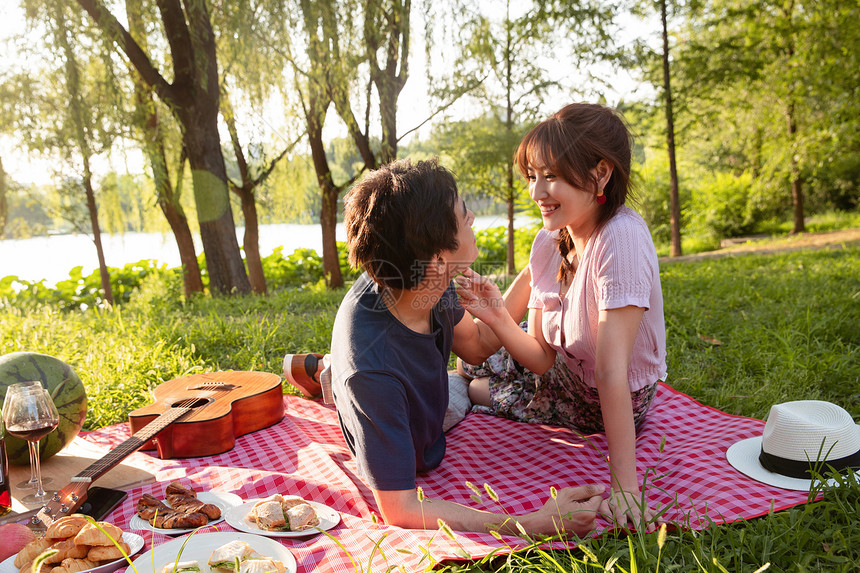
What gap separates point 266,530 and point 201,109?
22.1ft

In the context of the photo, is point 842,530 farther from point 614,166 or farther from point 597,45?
point 597,45

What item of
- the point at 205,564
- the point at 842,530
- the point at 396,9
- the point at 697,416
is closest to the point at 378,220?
the point at 205,564

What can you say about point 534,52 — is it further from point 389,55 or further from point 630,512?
point 630,512

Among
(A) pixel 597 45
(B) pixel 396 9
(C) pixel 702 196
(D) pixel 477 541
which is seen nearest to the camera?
(D) pixel 477 541

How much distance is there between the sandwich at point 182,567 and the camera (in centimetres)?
144

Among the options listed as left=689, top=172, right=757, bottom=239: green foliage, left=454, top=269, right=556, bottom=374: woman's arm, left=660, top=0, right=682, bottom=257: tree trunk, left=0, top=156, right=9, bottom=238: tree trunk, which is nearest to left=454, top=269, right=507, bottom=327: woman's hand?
left=454, top=269, right=556, bottom=374: woman's arm

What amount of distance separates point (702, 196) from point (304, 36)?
49.4ft

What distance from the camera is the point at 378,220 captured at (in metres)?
1.86

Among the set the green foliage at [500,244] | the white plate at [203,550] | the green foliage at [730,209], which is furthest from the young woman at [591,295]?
the green foliage at [730,209]

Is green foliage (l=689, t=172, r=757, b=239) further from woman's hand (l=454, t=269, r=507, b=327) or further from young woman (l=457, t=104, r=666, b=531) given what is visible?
woman's hand (l=454, t=269, r=507, b=327)

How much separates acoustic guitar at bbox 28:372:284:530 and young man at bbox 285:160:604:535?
2.57 ft

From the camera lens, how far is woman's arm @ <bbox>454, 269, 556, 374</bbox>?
90.2 inches

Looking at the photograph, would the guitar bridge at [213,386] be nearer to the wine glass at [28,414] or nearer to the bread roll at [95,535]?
the wine glass at [28,414]

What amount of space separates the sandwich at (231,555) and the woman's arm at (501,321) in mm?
1118
